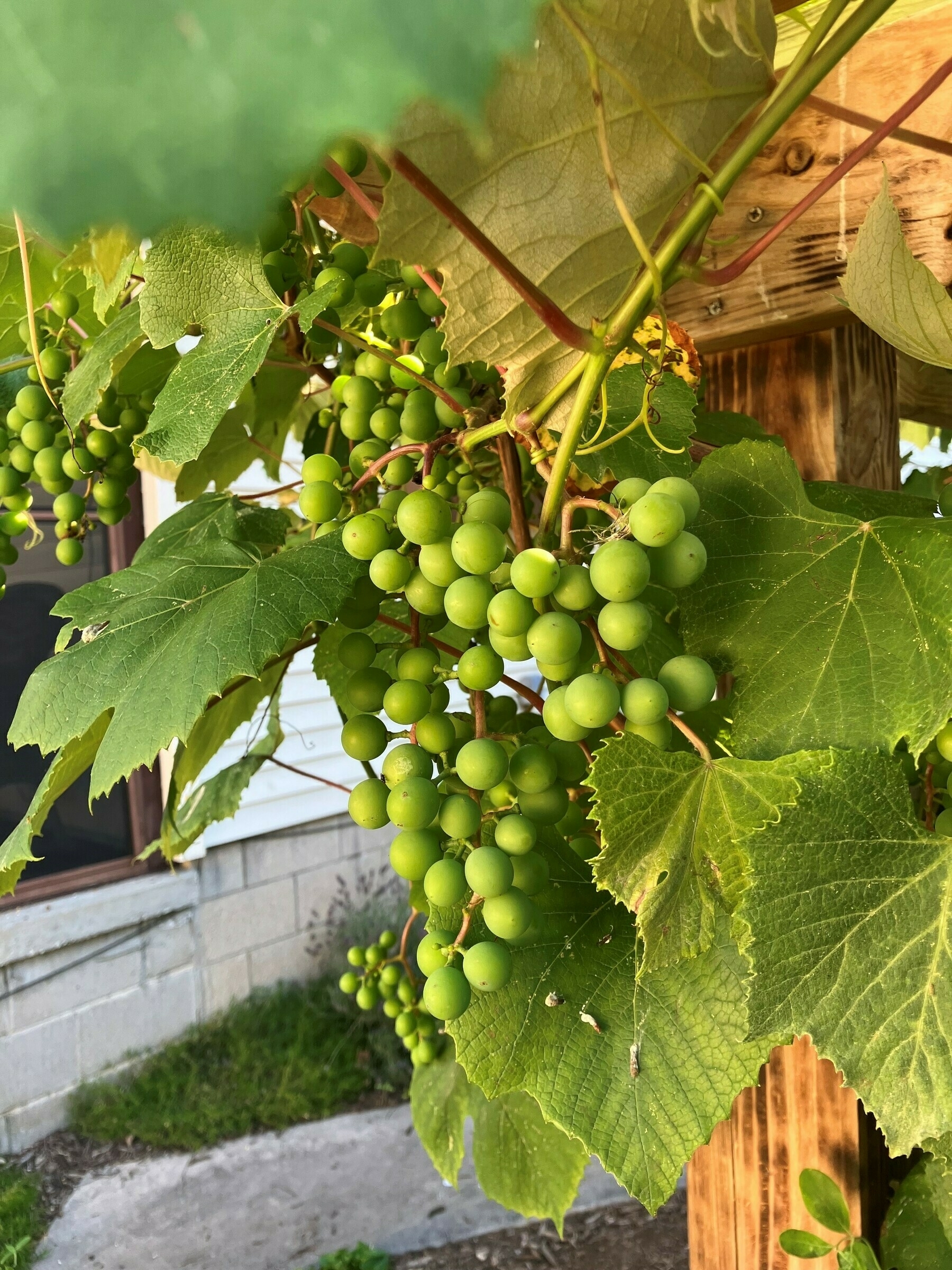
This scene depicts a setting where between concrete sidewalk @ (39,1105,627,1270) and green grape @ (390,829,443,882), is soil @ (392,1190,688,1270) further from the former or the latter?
green grape @ (390,829,443,882)

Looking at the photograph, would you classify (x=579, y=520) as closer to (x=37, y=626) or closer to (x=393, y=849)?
(x=393, y=849)

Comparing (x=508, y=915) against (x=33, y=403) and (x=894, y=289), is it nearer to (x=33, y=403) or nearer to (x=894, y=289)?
(x=894, y=289)

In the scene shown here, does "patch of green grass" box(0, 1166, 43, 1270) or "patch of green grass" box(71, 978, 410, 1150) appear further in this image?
"patch of green grass" box(71, 978, 410, 1150)

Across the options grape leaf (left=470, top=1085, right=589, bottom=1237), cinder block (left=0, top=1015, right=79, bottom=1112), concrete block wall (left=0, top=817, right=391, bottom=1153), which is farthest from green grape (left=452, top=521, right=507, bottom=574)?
cinder block (left=0, top=1015, right=79, bottom=1112)

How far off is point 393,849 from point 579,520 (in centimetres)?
19

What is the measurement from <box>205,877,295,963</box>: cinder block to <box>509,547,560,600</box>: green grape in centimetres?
253

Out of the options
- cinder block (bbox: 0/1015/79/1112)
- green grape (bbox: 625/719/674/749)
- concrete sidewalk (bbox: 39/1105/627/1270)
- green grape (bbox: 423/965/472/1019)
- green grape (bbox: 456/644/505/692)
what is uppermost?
green grape (bbox: 456/644/505/692)

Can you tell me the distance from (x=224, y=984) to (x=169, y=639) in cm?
256

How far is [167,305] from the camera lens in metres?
0.44

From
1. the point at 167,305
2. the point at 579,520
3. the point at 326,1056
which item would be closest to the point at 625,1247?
the point at 326,1056

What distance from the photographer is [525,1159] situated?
76 centimetres

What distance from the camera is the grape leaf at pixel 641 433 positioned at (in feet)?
1.48

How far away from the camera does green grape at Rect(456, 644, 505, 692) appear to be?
0.39 m

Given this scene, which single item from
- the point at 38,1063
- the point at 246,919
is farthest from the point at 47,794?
the point at 246,919
